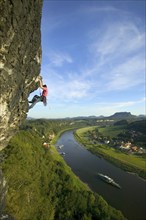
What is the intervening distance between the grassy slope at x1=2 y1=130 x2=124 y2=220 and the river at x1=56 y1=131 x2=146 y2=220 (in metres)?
4.15

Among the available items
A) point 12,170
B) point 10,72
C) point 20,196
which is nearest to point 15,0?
point 10,72

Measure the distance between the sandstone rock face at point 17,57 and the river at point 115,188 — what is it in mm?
30126

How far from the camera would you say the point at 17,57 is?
8.69 meters

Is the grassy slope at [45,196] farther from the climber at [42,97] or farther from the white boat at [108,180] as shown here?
the climber at [42,97]

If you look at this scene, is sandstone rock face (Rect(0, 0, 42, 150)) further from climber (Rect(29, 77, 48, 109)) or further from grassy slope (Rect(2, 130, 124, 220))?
grassy slope (Rect(2, 130, 124, 220))

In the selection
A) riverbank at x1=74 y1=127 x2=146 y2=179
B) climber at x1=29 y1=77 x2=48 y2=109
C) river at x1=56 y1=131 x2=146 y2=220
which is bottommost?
river at x1=56 y1=131 x2=146 y2=220

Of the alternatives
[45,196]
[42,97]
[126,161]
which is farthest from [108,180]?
[42,97]

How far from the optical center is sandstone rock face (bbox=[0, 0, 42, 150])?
25.1ft

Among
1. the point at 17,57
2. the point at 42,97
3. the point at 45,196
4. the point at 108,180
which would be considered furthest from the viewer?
the point at 108,180

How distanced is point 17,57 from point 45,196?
32.9 m

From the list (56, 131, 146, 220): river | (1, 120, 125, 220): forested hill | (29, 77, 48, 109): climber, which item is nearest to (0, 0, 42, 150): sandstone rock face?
Answer: (29, 77, 48, 109): climber

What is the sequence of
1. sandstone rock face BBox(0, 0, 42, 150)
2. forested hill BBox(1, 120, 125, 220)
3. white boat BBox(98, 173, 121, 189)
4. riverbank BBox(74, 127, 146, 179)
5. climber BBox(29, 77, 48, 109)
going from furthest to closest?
riverbank BBox(74, 127, 146, 179), white boat BBox(98, 173, 121, 189), forested hill BBox(1, 120, 125, 220), climber BBox(29, 77, 48, 109), sandstone rock face BBox(0, 0, 42, 150)

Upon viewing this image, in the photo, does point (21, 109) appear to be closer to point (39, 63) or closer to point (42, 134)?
point (39, 63)

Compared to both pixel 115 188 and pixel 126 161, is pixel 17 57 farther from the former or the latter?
pixel 126 161
